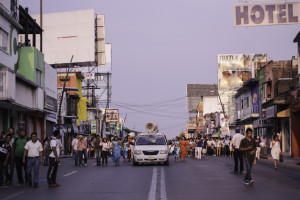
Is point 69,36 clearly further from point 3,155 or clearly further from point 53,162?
point 53,162

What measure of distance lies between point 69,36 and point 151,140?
3694cm

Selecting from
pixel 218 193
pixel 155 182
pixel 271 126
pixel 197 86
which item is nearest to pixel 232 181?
pixel 155 182

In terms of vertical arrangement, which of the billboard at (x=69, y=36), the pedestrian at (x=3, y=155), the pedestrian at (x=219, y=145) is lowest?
the pedestrian at (x=219, y=145)

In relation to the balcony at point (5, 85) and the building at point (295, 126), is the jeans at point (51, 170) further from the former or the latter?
the building at point (295, 126)

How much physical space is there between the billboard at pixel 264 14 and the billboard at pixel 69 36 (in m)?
37.9

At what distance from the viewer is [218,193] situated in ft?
41.3

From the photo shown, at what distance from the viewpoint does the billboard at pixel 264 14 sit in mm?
23891

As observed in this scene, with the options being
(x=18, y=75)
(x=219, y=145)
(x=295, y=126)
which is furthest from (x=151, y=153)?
(x=219, y=145)

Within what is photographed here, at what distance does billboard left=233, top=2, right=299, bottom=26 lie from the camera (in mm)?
23891

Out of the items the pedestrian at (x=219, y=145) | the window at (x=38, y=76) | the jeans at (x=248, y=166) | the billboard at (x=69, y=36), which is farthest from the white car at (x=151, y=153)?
the billboard at (x=69, y=36)

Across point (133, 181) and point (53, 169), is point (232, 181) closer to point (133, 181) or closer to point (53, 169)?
point (133, 181)

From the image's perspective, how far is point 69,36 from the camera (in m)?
61.2

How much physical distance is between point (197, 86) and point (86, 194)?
116157mm

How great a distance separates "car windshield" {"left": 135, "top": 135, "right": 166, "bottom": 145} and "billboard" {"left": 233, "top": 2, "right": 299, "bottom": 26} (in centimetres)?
737
